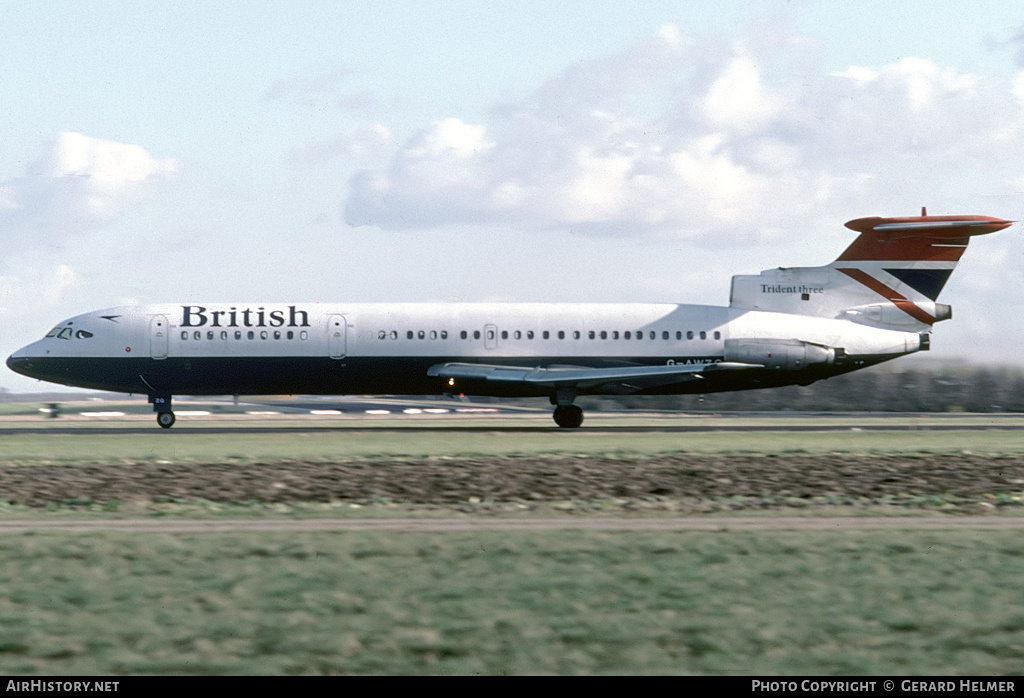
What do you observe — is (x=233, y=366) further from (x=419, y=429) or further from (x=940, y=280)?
(x=940, y=280)

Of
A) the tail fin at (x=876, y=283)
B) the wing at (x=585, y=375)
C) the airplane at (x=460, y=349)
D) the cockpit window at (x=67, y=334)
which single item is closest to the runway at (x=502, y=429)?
the airplane at (x=460, y=349)

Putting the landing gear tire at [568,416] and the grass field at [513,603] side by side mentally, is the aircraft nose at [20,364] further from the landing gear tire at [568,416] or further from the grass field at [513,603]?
the grass field at [513,603]

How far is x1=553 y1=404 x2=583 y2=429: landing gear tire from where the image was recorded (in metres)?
40.5

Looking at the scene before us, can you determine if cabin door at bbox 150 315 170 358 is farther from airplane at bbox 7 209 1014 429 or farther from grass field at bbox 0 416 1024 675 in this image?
grass field at bbox 0 416 1024 675

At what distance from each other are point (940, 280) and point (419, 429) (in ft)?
67.1

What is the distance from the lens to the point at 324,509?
17141 millimetres

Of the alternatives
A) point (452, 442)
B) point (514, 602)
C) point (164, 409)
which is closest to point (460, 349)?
point (452, 442)

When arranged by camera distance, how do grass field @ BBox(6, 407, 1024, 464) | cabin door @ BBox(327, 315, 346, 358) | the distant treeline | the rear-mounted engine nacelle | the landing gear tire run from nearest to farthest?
1. grass field @ BBox(6, 407, 1024, 464)
2. cabin door @ BBox(327, 315, 346, 358)
3. the landing gear tire
4. the rear-mounted engine nacelle
5. the distant treeline

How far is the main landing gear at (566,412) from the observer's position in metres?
40.3

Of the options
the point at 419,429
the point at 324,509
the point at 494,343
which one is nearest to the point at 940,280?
the point at 494,343

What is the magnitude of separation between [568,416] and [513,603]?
30.8 metres

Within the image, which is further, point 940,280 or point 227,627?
point 940,280

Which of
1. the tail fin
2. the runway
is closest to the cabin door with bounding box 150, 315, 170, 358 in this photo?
the runway

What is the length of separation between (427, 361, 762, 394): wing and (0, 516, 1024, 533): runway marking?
23.3 metres
